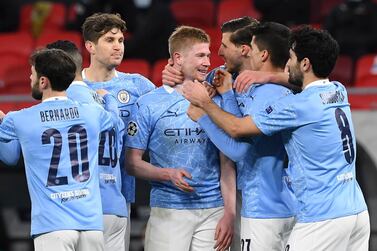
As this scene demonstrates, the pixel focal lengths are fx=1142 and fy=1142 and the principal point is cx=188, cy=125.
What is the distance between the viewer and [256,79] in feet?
23.0

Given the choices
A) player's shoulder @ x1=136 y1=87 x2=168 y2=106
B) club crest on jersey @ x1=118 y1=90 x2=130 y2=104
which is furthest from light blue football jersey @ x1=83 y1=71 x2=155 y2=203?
player's shoulder @ x1=136 y1=87 x2=168 y2=106

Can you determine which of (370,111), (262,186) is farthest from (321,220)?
(370,111)

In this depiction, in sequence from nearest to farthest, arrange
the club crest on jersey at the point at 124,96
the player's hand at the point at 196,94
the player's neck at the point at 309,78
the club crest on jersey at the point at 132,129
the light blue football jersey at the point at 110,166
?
the player's neck at the point at 309,78, the player's hand at the point at 196,94, the light blue football jersey at the point at 110,166, the club crest on jersey at the point at 132,129, the club crest on jersey at the point at 124,96

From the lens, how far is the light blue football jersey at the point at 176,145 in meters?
7.32

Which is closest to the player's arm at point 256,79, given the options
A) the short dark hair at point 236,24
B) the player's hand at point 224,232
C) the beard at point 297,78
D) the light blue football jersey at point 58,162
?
the beard at point 297,78

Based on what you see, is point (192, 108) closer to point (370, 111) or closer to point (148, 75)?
point (370, 111)

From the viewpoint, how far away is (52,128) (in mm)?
6652

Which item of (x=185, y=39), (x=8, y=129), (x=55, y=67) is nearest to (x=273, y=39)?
(x=185, y=39)

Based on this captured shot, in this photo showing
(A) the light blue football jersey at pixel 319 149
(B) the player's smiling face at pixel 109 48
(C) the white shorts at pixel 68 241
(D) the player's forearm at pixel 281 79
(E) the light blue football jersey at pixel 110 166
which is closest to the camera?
(C) the white shorts at pixel 68 241

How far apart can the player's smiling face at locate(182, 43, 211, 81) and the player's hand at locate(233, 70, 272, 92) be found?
1.13ft

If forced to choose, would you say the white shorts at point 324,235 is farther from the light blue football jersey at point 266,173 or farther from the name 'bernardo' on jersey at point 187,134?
the name 'bernardo' on jersey at point 187,134

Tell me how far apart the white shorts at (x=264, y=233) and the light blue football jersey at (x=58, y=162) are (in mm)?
944

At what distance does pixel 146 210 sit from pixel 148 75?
1.40m

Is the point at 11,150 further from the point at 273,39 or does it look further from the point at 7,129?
the point at 273,39
